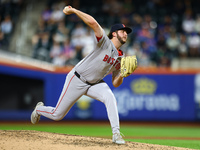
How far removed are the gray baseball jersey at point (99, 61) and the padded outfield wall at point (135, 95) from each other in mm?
5438

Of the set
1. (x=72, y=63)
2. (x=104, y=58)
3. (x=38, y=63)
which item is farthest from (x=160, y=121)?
(x=104, y=58)

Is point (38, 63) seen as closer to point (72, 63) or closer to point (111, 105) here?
point (72, 63)

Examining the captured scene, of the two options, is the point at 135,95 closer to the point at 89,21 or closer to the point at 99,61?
the point at 99,61

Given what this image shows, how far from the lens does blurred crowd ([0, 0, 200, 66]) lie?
37.5ft

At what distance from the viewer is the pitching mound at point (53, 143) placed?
4.42 m

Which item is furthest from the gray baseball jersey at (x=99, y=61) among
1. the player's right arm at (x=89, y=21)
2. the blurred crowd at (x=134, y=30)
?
the blurred crowd at (x=134, y=30)

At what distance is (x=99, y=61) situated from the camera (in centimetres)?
491

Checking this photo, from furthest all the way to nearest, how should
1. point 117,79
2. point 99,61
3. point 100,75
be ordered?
point 117,79
point 100,75
point 99,61

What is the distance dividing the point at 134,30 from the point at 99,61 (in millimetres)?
7732

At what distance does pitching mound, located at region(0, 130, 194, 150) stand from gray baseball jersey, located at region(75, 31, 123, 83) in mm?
932

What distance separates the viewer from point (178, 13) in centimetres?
1320

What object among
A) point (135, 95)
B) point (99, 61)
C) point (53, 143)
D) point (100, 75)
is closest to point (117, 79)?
point (100, 75)

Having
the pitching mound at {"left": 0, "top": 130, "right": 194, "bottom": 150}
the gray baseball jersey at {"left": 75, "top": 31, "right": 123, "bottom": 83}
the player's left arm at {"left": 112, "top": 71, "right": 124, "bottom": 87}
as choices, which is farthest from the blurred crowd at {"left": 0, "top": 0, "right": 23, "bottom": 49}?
the gray baseball jersey at {"left": 75, "top": 31, "right": 123, "bottom": 83}

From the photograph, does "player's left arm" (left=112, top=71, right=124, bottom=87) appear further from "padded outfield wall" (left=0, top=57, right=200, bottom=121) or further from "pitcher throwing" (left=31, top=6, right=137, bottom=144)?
"padded outfield wall" (left=0, top=57, right=200, bottom=121)
